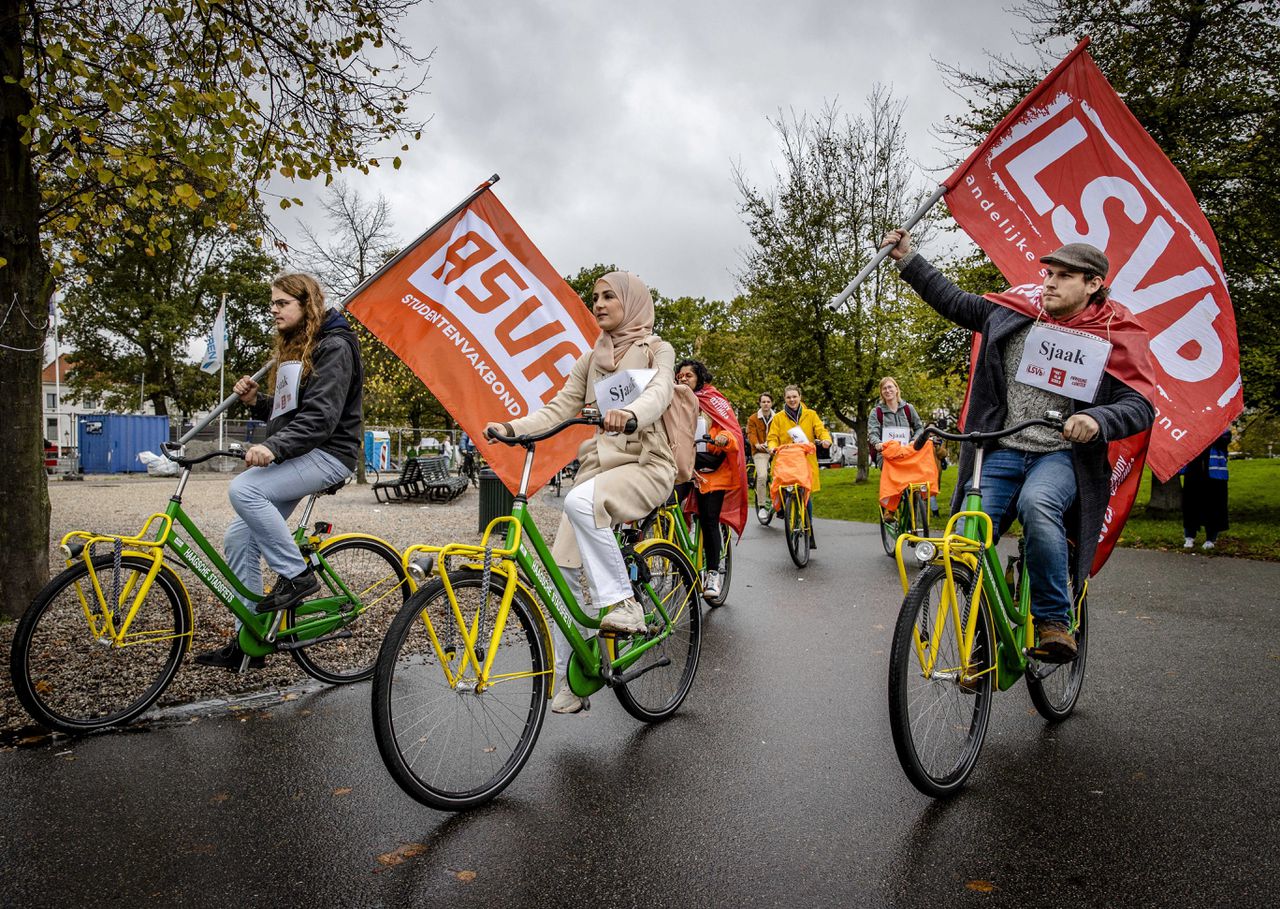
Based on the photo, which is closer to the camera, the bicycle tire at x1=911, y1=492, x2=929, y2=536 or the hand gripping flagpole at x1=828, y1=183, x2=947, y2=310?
the hand gripping flagpole at x1=828, y1=183, x2=947, y2=310

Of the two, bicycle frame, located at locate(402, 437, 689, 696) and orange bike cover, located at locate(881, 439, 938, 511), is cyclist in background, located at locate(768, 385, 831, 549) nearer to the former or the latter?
orange bike cover, located at locate(881, 439, 938, 511)

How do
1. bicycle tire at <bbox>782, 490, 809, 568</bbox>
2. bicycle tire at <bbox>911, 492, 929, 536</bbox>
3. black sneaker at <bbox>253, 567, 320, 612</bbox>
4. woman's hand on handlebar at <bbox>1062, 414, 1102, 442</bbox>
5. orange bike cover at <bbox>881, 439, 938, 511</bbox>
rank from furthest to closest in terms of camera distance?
bicycle tire at <bbox>911, 492, 929, 536</bbox>, orange bike cover at <bbox>881, 439, 938, 511</bbox>, bicycle tire at <bbox>782, 490, 809, 568</bbox>, black sneaker at <bbox>253, 567, 320, 612</bbox>, woman's hand on handlebar at <bbox>1062, 414, 1102, 442</bbox>

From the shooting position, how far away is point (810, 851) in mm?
2904

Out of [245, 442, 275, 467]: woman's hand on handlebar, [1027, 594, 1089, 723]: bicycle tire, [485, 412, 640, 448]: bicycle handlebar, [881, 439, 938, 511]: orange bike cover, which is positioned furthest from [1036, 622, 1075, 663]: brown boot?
[881, 439, 938, 511]: orange bike cover

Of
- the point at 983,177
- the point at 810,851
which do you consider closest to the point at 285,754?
the point at 810,851

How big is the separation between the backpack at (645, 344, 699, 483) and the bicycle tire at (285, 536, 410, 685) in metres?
1.74

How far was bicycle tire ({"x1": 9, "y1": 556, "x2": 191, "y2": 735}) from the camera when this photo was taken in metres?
3.69

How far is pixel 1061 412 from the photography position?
3.75 metres

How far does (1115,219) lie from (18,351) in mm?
7030

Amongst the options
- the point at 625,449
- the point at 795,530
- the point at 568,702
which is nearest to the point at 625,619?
the point at 568,702

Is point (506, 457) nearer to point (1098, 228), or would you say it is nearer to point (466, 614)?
point (466, 614)

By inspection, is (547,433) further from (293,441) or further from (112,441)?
(112,441)

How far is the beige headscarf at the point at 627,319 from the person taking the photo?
422 cm

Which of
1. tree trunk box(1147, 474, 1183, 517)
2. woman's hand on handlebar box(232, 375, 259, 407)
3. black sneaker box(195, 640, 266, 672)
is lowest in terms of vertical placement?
black sneaker box(195, 640, 266, 672)
